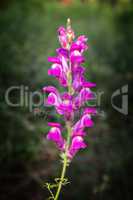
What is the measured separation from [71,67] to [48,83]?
3364 mm

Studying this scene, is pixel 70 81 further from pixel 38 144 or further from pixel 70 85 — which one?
pixel 38 144

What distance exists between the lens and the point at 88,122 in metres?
2.53

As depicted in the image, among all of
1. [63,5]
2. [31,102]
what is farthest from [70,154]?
[63,5]

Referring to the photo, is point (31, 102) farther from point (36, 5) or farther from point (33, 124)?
point (36, 5)
